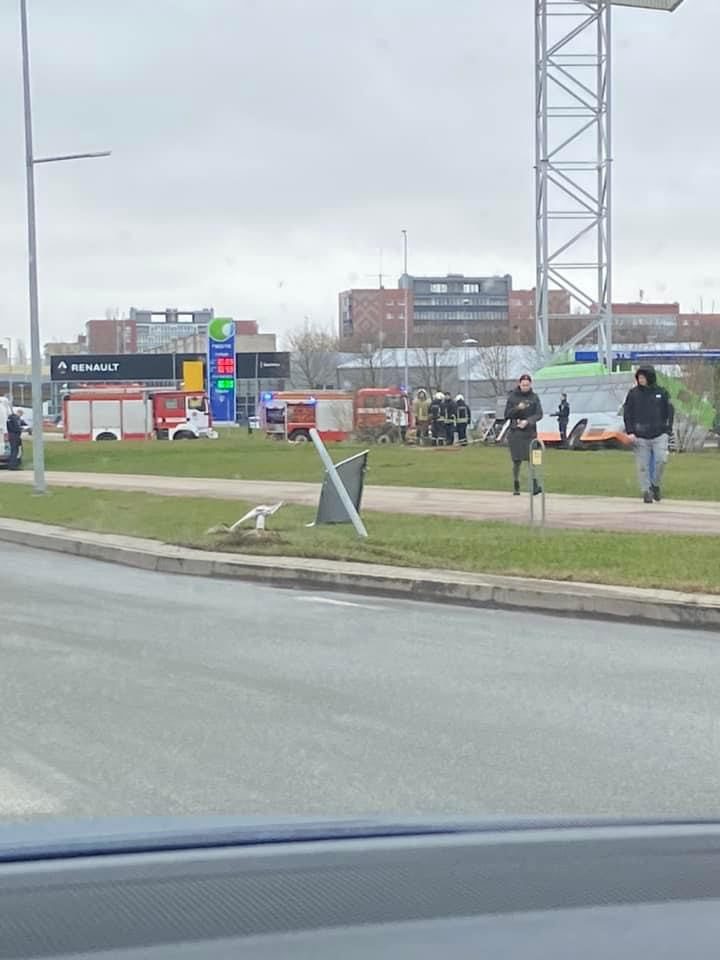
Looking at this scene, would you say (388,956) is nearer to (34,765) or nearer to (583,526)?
(34,765)

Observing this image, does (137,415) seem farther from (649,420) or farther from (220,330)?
(649,420)

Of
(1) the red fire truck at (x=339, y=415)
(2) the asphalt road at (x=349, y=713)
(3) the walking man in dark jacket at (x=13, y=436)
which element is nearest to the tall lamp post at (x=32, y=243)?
(3) the walking man in dark jacket at (x=13, y=436)

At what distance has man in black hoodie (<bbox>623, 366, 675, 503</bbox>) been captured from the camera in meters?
16.8

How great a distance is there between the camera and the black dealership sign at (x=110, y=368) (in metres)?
85.9

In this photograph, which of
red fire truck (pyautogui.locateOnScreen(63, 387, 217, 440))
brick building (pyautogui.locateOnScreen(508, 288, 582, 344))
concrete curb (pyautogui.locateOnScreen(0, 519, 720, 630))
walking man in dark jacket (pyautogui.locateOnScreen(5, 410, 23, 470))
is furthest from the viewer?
brick building (pyautogui.locateOnScreen(508, 288, 582, 344))

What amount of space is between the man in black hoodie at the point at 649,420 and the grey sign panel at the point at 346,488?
4.07 m

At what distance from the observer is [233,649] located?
28.1 feet

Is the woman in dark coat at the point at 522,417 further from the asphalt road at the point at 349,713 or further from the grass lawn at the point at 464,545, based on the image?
the asphalt road at the point at 349,713

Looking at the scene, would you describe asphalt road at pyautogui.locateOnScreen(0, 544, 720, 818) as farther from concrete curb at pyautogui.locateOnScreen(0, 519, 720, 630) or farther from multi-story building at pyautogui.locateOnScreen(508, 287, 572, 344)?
multi-story building at pyautogui.locateOnScreen(508, 287, 572, 344)

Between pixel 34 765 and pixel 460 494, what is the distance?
14.8 metres

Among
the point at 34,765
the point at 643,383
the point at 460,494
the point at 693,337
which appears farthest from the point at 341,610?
the point at 693,337

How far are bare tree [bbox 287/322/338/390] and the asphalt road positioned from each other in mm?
74069

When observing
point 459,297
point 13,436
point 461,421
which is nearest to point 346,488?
point 13,436

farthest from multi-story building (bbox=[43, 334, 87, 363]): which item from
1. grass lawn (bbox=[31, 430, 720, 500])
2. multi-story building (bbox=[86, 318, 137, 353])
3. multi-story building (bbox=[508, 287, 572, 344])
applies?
grass lawn (bbox=[31, 430, 720, 500])
